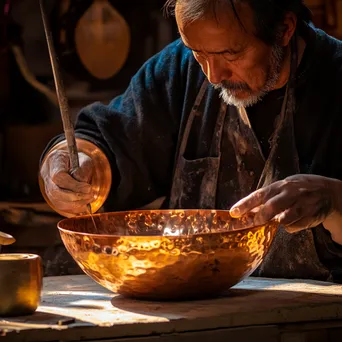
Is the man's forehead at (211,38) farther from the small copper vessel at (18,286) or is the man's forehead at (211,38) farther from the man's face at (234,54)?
the small copper vessel at (18,286)

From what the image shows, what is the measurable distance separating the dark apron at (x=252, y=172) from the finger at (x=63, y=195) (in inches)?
15.8

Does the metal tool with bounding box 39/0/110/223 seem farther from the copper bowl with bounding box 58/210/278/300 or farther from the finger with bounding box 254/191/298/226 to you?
the finger with bounding box 254/191/298/226

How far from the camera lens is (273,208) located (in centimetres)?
205

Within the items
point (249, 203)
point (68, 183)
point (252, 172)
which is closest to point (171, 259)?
point (249, 203)

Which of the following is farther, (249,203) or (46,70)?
(46,70)

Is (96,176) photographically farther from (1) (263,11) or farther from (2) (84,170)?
(1) (263,11)

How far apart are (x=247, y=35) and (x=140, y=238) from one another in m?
0.85

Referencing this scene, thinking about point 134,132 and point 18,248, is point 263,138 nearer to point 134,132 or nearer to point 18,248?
point 134,132

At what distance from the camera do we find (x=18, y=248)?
179 inches

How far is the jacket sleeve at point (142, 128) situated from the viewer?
9.25 ft

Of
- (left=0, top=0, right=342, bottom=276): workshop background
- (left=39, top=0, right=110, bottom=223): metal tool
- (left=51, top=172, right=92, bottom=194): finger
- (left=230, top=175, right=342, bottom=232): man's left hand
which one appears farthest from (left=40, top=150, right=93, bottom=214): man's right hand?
(left=0, top=0, right=342, bottom=276): workshop background

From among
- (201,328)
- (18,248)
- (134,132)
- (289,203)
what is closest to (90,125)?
(134,132)

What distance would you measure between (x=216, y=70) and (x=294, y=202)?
55 cm

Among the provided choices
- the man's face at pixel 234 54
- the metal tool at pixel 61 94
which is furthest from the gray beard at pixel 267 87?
the metal tool at pixel 61 94
